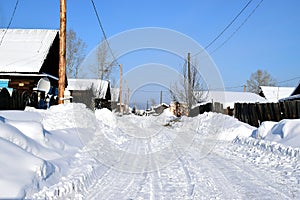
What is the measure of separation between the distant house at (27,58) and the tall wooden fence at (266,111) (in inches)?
541

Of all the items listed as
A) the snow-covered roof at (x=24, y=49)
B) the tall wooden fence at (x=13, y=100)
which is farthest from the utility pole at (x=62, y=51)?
the snow-covered roof at (x=24, y=49)

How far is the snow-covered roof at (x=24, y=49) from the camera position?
21942 millimetres

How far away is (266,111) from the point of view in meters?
16.2

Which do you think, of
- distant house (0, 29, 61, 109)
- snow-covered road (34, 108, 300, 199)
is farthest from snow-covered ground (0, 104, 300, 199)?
distant house (0, 29, 61, 109)

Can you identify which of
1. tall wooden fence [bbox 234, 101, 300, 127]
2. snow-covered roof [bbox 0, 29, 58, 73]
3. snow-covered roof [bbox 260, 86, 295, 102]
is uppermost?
snow-covered roof [bbox 0, 29, 58, 73]

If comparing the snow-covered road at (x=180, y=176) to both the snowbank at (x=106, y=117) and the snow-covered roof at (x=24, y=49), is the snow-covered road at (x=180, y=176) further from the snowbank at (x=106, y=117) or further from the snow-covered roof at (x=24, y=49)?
the snow-covered roof at (x=24, y=49)

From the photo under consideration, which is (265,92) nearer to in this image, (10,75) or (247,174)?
(10,75)

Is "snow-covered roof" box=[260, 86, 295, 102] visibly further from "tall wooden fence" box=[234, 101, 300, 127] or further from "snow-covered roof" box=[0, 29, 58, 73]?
"snow-covered roof" box=[0, 29, 58, 73]

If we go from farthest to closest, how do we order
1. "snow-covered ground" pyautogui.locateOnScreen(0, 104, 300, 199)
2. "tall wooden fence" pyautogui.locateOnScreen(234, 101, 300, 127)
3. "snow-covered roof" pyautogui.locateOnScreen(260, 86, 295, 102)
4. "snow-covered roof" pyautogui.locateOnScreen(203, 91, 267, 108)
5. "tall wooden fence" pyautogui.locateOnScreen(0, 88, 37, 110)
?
"snow-covered roof" pyautogui.locateOnScreen(260, 86, 295, 102), "snow-covered roof" pyautogui.locateOnScreen(203, 91, 267, 108), "tall wooden fence" pyautogui.locateOnScreen(234, 101, 300, 127), "tall wooden fence" pyautogui.locateOnScreen(0, 88, 37, 110), "snow-covered ground" pyautogui.locateOnScreen(0, 104, 300, 199)

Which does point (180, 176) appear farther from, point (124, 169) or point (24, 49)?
point (24, 49)

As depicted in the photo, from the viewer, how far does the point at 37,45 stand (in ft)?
81.1

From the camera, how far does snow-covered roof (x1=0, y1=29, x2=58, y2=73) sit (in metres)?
21.9

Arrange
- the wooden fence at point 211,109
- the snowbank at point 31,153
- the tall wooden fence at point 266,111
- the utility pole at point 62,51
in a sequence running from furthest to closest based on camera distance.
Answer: the wooden fence at point 211,109
the tall wooden fence at point 266,111
the utility pole at point 62,51
the snowbank at point 31,153

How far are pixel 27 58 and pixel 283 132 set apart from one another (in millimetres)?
18834
